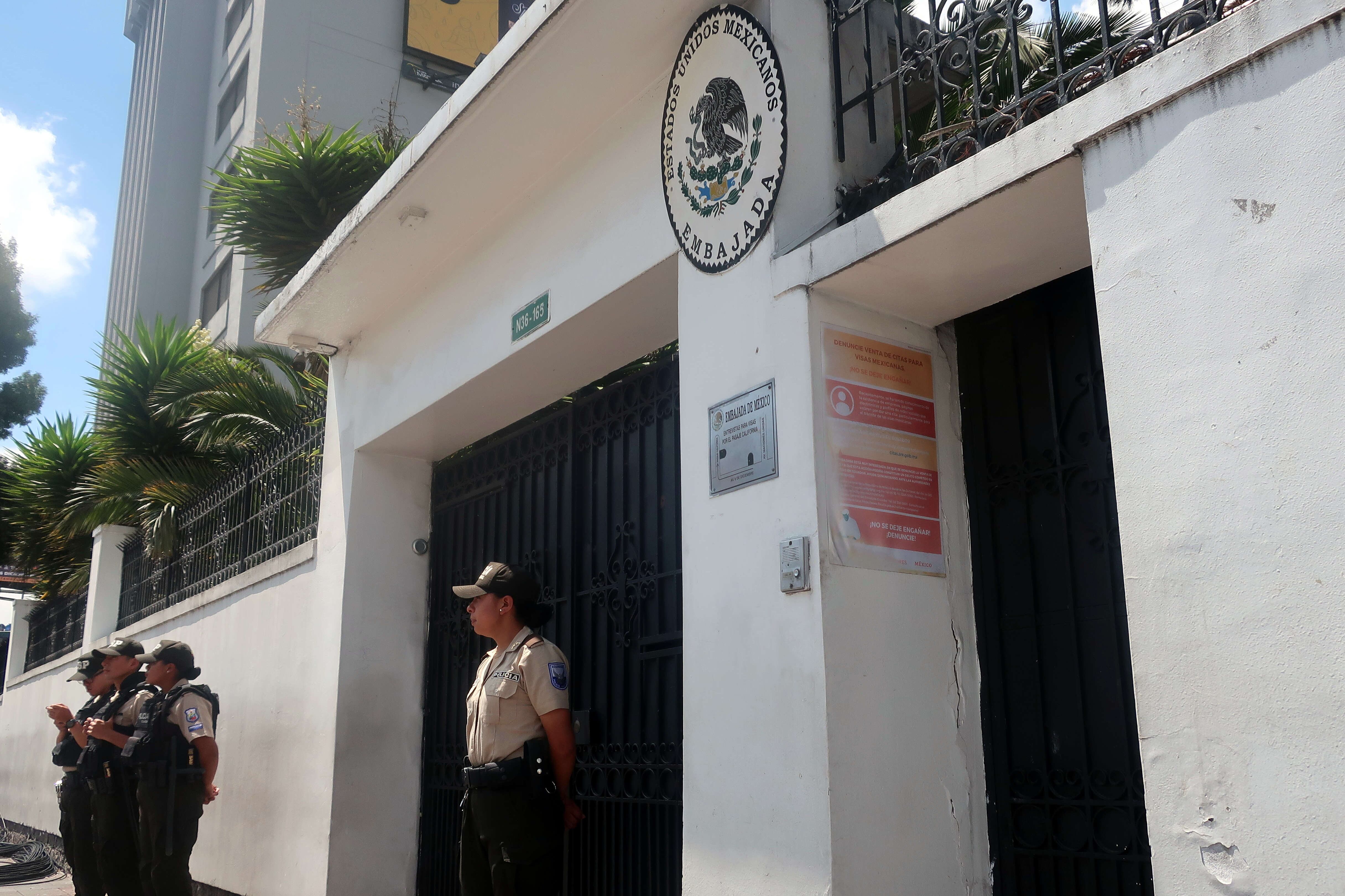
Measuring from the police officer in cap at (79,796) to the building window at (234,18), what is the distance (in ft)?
55.4

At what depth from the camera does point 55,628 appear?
15188mm

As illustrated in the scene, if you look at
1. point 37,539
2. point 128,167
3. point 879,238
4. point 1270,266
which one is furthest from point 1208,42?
point 128,167

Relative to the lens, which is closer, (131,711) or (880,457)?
(880,457)

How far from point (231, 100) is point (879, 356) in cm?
2122

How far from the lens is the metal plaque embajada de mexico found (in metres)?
3.68

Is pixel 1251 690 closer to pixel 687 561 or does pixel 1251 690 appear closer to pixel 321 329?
pixel 687 561

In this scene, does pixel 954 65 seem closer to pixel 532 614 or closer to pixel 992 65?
pixel 992 65

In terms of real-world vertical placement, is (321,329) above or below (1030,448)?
above

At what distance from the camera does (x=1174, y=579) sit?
8.21 feet

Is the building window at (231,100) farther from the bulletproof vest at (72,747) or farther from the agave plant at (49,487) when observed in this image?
the bulletproof vest at (72,747)

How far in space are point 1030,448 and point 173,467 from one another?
9.47 meters

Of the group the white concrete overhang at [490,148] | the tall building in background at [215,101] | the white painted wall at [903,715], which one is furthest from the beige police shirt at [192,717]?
the tall building in background at [215,101]

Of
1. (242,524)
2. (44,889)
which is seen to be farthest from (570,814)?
(44,889)

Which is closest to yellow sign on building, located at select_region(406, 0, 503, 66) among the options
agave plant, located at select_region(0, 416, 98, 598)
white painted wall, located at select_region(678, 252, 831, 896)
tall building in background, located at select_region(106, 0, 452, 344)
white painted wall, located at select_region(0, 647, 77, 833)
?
tall building in background, located at select_region(106, 0, 452, 344)
